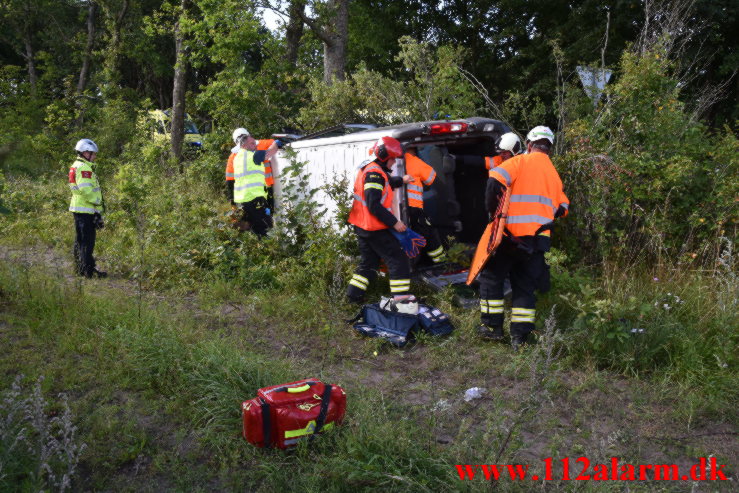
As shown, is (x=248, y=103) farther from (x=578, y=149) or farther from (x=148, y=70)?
(x=148, y=70)

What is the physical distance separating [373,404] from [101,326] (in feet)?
8.81

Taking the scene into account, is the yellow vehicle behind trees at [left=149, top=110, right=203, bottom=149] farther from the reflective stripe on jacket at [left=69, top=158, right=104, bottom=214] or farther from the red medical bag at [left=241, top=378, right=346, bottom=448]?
the red medical bag at [left=241, top=378, right=346, bottom=448]

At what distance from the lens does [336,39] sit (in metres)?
12.9

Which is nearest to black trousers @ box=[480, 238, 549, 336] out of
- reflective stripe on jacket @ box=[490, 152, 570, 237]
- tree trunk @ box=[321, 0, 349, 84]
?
reflective stripe on jacket @ box=[490, 152, 570, 237]

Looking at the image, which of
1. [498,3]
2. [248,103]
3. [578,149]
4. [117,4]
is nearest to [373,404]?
[578,149]

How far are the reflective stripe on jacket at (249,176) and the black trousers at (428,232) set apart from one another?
2.46 m

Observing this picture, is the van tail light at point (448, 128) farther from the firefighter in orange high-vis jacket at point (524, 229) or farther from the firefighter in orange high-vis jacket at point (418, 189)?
the firefighter in orange high-vis jacket at point (524, 229)

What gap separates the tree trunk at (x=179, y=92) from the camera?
12562 mm

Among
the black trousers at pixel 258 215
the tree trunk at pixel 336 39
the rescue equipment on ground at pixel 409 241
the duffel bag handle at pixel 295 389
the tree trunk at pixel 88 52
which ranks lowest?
the duffel bag handle at pixel 295 389

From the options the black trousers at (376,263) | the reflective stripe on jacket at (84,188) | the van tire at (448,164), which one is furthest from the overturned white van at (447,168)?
the reflective stripe on jacket at (84,188)

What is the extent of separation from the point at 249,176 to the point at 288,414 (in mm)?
5087

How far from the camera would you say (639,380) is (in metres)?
4.25

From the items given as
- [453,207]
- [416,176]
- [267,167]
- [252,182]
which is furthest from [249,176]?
[453,207]

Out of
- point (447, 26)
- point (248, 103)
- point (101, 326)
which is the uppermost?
point (447, 26)
